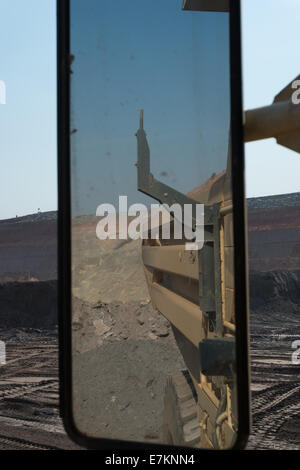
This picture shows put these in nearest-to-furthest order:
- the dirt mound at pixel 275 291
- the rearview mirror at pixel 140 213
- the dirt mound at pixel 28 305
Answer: the rearview mirror at pixel 140 213 → the dirt mound at pixel 28 305 → the dirt mound at pixel 275 291

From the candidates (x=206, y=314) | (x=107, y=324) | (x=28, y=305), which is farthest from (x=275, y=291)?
(x=107, y=324)

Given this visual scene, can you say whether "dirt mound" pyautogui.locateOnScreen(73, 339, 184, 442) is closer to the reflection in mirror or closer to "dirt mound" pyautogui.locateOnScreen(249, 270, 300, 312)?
the reflection in mirror

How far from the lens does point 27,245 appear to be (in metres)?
35.3

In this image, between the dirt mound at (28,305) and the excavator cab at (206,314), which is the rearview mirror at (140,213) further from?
the dirt mound at (28,305)

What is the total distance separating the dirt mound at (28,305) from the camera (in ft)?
54.9

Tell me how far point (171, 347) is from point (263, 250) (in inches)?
1222

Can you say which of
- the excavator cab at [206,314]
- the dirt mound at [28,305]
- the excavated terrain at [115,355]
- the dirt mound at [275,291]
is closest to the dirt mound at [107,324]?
the excavated terrain at [115,355]

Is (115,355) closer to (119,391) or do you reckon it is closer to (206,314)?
(119,391)

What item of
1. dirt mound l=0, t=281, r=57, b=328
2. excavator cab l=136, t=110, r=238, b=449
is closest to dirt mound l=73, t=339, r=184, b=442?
excavator cab l=136, t=110, r=238, b=449

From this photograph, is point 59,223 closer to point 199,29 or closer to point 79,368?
point 79,368

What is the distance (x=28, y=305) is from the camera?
18.7 m

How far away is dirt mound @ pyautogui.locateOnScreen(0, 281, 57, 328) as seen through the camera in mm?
16734
